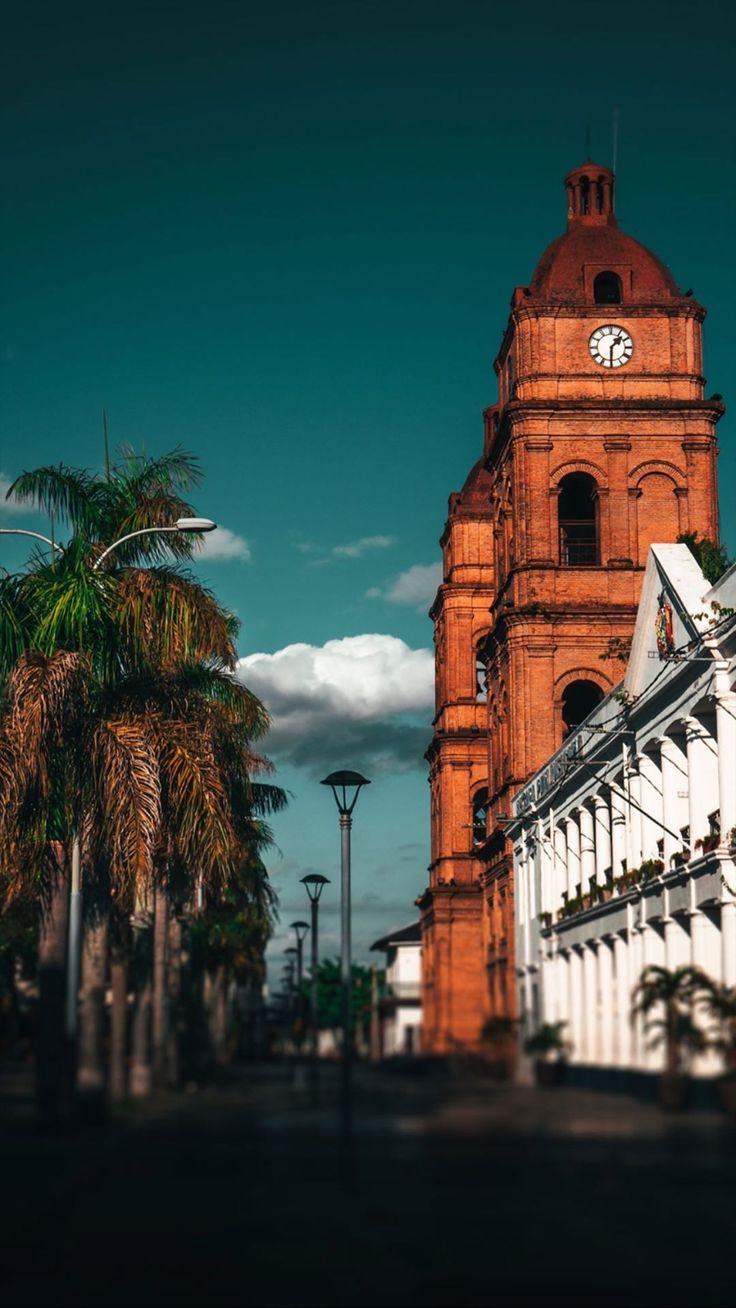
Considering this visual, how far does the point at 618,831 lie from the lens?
6312 millimetres

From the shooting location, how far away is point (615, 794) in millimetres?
6203

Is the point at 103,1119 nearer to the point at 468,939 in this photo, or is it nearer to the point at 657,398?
the point at 468,939

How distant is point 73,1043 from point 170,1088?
25.0 inches

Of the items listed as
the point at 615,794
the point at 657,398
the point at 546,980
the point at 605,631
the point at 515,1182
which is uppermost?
the point at 605,631

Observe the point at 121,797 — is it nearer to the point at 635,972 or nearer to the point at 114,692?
the point at 114,692

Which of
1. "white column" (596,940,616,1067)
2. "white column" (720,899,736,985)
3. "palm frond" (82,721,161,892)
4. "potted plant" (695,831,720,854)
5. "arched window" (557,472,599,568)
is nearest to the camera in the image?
"white column" (596,940,616,1067)

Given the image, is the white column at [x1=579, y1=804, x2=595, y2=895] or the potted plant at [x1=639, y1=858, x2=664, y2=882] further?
the white column at [x1=579, y1=804, x2=595, y2=895]

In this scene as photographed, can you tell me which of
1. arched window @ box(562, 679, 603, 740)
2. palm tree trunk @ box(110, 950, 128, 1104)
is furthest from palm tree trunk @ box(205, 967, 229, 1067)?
arched window @ box(562, 679, 603, 740)

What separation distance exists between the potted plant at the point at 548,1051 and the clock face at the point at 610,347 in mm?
3048

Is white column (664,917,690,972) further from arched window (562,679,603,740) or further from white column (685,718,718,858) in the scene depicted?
arched window (562,679,603,740)

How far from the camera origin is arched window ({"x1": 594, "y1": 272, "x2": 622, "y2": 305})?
21.6ft

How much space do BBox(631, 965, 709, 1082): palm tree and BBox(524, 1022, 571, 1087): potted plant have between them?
368 mm

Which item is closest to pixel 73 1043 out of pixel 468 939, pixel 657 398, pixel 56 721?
pixel 468 939

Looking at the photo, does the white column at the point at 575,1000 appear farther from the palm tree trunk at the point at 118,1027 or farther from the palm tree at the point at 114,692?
the palm tree at the point at 114,692
